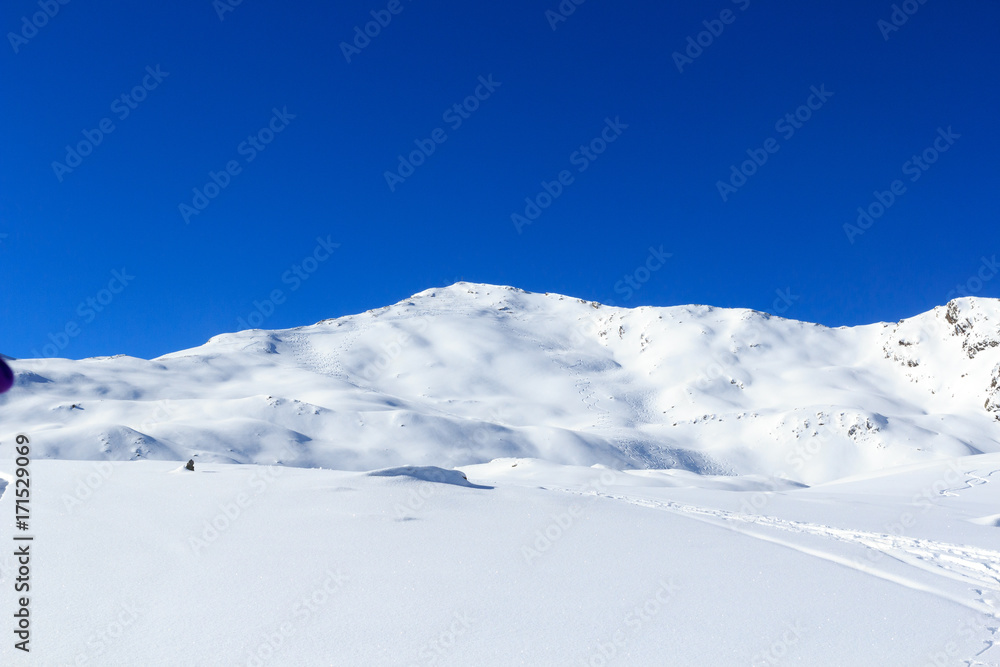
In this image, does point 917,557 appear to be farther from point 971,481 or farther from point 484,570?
point 971,481

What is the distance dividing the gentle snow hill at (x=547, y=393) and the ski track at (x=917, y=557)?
35.9 meters

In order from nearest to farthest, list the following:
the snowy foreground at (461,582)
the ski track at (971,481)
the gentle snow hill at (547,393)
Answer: the snowy foreground at (461,582)
the ski track at (971,481)
the gentle snow hill at (547,393)

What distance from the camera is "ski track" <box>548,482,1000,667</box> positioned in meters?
6.38

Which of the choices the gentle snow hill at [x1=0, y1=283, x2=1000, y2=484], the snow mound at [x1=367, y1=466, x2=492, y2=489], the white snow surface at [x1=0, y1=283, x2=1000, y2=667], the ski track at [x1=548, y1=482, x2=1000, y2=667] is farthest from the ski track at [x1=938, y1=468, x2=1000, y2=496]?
the gentle snow hill at [x1=0, y1=283, x2=1000, y2=484]

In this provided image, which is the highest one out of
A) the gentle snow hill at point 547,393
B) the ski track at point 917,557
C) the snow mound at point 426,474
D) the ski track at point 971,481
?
the gentle snow hill at point 547,393

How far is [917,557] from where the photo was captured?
343 inches

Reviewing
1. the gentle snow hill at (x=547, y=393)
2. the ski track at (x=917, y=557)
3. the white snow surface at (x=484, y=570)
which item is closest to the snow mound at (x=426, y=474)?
the white snow surface at (x=484, y=570)

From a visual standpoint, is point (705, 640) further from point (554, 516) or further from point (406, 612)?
point (554, 516)

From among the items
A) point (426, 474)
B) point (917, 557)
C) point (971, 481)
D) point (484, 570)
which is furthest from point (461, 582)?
point (971, 481)

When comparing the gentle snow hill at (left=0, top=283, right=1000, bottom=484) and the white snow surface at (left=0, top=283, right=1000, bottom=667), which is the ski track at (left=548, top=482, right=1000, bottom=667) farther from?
the gentle snow hill at (left=0, top=283, right=1000, bottom=484)

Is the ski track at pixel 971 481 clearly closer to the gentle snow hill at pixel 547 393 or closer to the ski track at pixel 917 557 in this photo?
the ski track at pixel 917 557

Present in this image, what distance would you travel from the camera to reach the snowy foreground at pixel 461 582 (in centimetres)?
473

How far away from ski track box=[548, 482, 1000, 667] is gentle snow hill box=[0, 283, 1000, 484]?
35859mm

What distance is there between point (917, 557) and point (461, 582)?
6723mm
